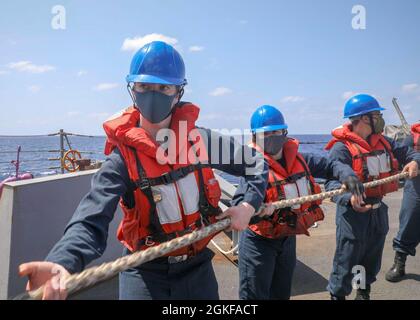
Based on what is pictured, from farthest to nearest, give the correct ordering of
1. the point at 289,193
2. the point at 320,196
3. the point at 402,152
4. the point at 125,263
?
the point at 402,152, the point at 289,193, the point at 320,196, the point at 125,263

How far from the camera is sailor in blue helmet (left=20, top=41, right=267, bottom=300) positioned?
1824 millimetres

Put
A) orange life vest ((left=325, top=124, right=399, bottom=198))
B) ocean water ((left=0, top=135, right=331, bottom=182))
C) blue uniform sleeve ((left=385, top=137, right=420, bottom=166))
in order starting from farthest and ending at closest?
1. ocean water ((left=0, top=135, right=331, bottom=182))
2. blue uniform sleeve ((left=385, top=137, right=420, bottom=166))
3. orange life vest ((left=325, top=124, right=399, bottom=198))

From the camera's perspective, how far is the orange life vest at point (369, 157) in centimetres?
363

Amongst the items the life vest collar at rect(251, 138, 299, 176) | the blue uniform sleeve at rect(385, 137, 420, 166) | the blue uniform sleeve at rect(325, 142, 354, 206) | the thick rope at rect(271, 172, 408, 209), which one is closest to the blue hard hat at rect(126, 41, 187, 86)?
the thick rope at rect(271, 172, 408, 209)

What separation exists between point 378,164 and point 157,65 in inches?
113

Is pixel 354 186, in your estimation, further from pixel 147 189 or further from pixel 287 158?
pixel 147 189

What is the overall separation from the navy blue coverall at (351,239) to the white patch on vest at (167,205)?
213cm

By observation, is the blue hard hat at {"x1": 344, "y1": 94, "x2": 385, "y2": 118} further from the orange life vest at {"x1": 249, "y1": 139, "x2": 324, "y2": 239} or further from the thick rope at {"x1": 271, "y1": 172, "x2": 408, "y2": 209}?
the orange life vest at {"x1": 249, "y1": 139, "x2": 324, "y2": 239}

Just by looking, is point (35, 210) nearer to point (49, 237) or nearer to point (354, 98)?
point (49, 237)

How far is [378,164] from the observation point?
370 cm

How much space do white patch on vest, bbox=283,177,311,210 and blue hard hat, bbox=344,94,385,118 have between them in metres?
1.19

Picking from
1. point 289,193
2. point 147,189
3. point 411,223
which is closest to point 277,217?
point 289,193

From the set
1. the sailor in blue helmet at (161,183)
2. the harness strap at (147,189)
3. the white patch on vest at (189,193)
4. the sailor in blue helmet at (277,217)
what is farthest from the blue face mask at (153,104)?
the sailor in blue helmet at (277,217)

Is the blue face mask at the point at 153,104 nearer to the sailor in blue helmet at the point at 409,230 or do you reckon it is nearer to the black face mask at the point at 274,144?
the black face mask at the point at 274,144
